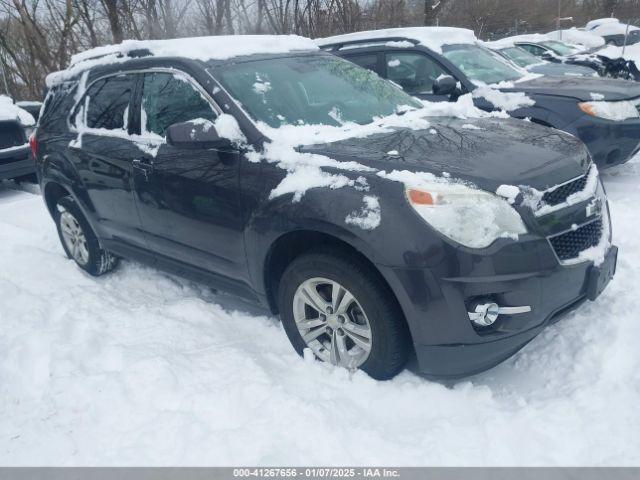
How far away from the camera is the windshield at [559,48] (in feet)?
48.6

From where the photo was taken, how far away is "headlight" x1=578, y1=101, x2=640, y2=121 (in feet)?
18.2

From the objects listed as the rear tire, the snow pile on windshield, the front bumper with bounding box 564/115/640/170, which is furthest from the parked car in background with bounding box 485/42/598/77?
the rear tire

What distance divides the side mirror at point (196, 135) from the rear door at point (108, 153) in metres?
0.77

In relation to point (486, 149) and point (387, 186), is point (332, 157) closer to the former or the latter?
point (387, 186)

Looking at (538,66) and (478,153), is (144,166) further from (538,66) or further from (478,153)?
(538,66)

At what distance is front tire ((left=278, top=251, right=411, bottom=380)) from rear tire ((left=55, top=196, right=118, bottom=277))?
7.59 feet

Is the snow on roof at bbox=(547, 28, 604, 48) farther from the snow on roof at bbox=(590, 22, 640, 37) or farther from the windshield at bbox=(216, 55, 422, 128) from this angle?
the windshield at bbox=(216, 55, 422, 128)

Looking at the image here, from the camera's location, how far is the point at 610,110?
5.58 meters

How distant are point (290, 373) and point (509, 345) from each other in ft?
4.00

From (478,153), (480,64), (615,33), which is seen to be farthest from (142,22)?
(615,33)

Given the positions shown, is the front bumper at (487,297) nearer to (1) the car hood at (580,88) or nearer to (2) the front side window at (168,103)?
(2) the front side window at (168,103)

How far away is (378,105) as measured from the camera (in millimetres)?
3748

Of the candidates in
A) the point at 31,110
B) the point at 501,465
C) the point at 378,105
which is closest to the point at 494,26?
the point at 31,110

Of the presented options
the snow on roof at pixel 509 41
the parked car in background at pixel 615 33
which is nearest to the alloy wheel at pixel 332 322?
the snow on roof at pixel 509 41
